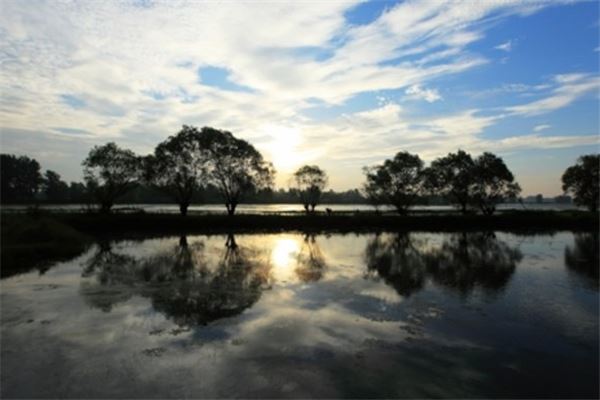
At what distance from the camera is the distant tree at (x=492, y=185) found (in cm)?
7681

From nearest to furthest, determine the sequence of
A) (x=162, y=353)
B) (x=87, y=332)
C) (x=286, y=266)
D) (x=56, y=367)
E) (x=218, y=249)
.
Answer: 1. (x=56, y=367)
2. (x=162, y=353)
3. (x=87, y=332)
4. (x=286, y=266)
5. (x=218, y=249)

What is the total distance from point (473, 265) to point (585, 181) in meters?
74.9

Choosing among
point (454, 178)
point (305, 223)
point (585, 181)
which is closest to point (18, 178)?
point (305, 223)

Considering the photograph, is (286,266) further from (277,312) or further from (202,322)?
(202,322)

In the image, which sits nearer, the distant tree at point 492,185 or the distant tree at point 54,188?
the distant tree at point 492,185

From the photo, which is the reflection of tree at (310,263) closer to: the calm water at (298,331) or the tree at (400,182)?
the calm water at (298,331)

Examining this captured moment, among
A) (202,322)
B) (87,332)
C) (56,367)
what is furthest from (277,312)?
(56,367)

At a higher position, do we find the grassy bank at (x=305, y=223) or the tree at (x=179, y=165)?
the tree at (x=179, y=165)

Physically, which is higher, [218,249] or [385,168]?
[385,168]

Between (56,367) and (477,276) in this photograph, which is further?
(477,276)

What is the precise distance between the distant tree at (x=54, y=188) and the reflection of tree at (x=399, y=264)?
473 feet

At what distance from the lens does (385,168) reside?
81.3 metres

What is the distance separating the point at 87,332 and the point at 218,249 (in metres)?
22.1

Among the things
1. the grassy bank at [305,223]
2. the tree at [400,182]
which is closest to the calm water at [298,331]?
the grassy bank at [305,223]
